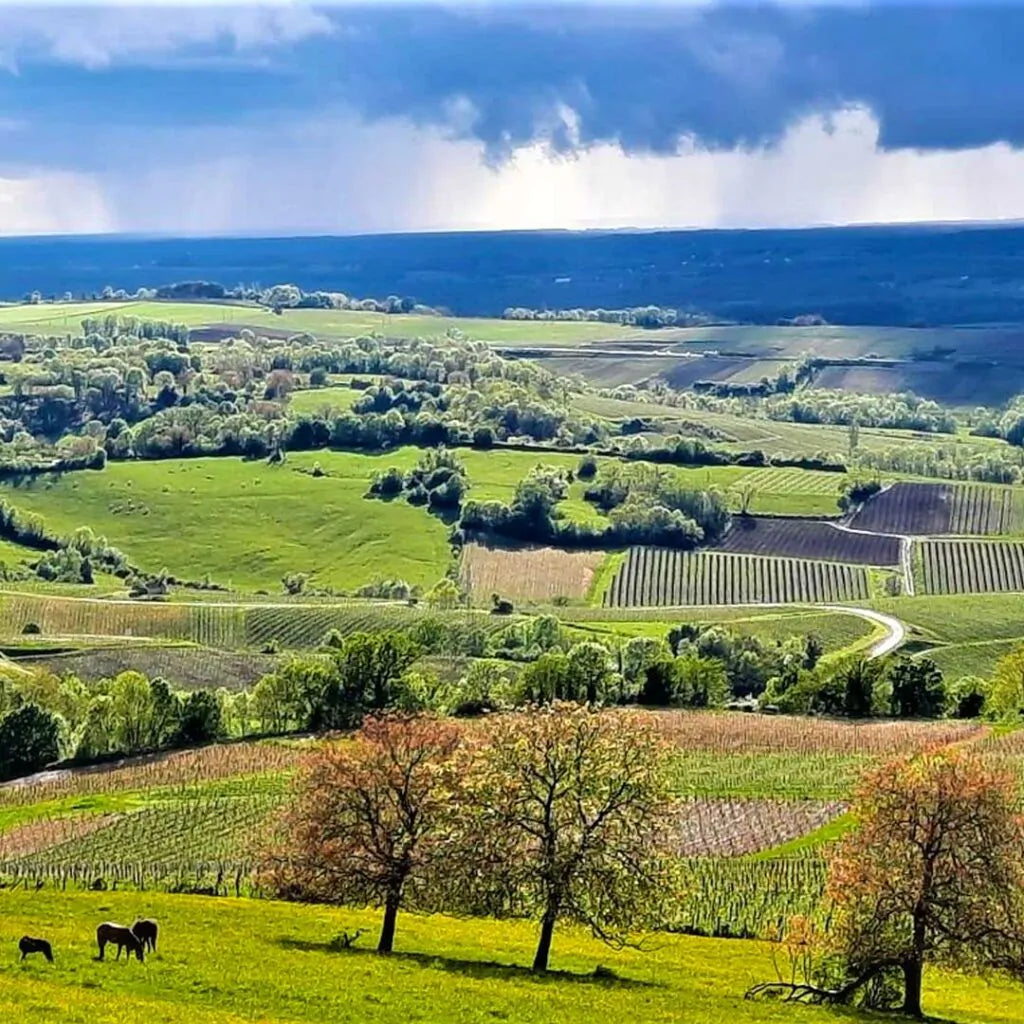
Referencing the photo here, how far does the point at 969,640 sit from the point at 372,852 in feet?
415

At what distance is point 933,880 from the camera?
38.7 metres

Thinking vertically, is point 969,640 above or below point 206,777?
above

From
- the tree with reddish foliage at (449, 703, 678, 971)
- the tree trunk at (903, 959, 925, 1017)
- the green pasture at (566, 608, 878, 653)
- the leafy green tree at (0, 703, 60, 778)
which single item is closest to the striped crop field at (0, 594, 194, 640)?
the green pasture at (566, 608, 878, 653)

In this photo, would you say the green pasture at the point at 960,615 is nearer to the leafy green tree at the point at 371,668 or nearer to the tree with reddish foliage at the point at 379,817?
the leafy green tree at the point at 371,668

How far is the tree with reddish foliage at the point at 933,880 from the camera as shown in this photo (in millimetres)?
38438

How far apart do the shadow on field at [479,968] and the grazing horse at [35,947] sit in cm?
731

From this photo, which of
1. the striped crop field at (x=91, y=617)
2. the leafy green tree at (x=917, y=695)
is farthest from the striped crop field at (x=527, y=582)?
the leafy green tree at (x=917, y=695)

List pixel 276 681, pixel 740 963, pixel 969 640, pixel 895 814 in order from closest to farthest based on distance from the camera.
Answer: pixel 895 814 < pixel 740 963 < pixel 276 681 < pixel 969 640

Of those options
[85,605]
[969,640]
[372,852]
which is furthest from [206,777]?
[969,640]

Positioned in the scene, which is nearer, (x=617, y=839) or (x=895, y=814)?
(x=895, y=814)

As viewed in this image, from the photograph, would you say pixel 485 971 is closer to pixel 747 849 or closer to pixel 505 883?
pixel 505 883

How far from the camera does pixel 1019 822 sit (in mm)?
39438

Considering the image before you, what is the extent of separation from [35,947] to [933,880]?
22.9 metres

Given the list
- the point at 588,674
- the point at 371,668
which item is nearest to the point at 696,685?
the point at 588,674
